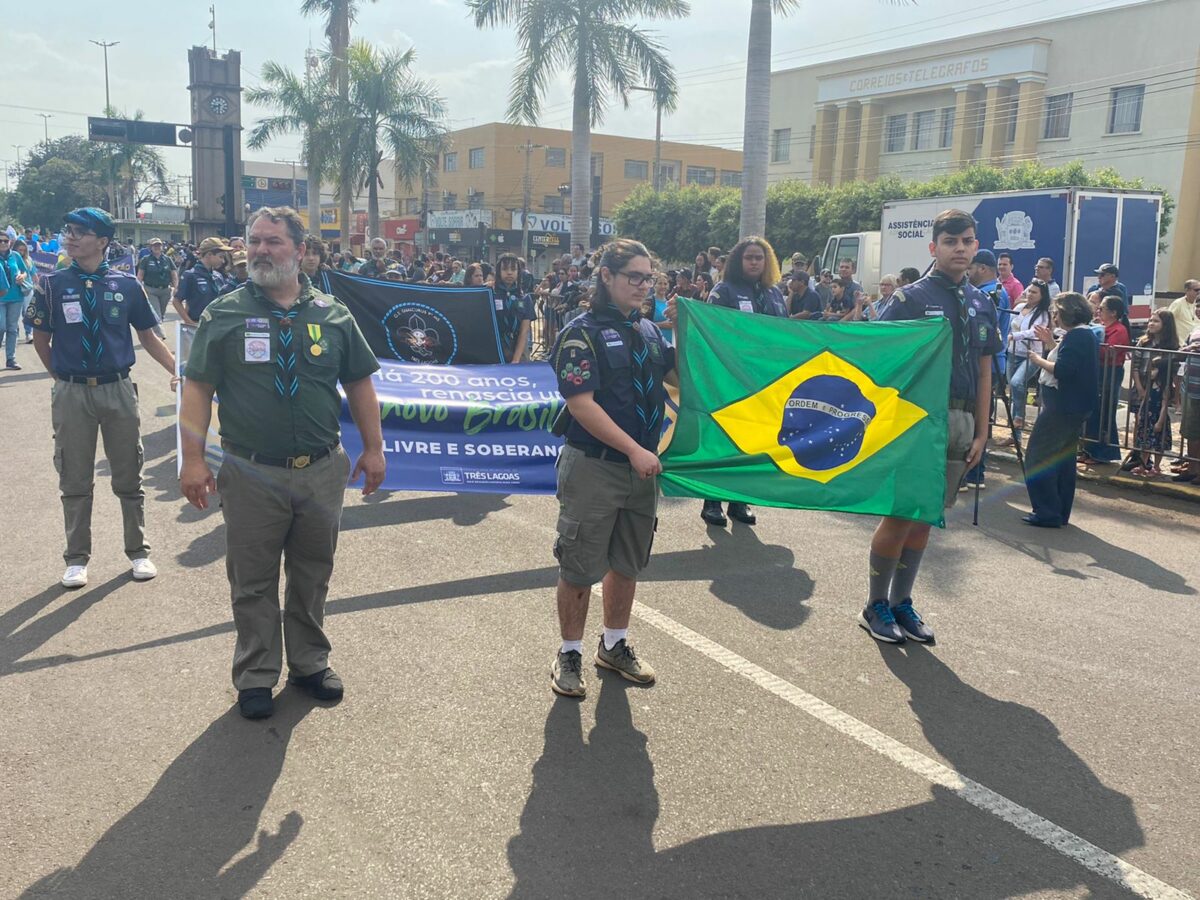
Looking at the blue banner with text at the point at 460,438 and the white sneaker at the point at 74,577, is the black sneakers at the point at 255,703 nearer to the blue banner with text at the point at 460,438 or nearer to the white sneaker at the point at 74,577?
the white sneaker at the point at 74,577

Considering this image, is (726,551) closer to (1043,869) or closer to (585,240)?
(1043,869)

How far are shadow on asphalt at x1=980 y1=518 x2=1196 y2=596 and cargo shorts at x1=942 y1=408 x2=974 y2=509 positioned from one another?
1.76 metres

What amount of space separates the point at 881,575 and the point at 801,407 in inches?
37.6

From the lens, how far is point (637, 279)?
4.18 metres

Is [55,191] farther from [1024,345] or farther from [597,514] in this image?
[597,514]

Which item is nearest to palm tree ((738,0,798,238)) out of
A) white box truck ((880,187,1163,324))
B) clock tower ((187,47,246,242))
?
white box truck ((880,187,1163,324))

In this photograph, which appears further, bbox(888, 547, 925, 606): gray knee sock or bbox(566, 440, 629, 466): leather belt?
bbox(888, 547, 925, 606): gray knee sock

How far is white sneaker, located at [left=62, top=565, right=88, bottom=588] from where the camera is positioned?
223 inches

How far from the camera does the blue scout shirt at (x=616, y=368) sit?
13.6ft

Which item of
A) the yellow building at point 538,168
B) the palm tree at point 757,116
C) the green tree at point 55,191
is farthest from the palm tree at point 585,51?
the green tree at point 55,191

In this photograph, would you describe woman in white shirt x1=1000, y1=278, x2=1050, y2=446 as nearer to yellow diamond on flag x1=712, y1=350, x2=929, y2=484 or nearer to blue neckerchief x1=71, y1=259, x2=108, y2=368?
yellow diamond on flag x1=712, y1=350, x2=929, y2=484

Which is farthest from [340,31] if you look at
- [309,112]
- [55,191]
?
[55,191]

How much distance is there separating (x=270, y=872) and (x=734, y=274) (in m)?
5.07

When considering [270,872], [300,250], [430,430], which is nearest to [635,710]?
[270,872]
